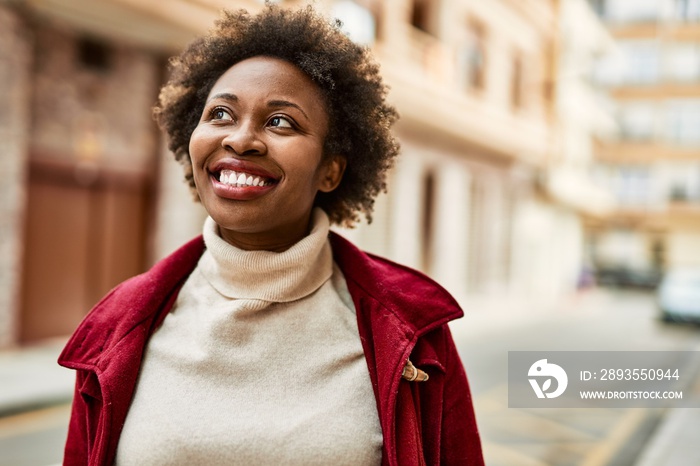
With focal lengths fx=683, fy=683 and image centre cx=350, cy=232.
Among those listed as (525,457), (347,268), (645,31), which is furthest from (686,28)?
(347,268)

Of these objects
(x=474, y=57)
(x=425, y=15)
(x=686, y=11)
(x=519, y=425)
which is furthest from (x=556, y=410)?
(x=686, y=11)

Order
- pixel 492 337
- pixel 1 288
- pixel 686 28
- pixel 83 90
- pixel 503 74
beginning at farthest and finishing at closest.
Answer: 1. pixel 686 28
2. pixel 503 74
3. pixel 492 337
4. pixel 83 90
5. pixel 1 288

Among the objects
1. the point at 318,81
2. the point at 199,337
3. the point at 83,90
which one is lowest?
the point at 199,337

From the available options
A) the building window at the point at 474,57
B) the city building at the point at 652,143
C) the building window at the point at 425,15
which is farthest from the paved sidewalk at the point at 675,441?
the city building at the point at 652,143

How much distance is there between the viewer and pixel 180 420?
5.05 ft

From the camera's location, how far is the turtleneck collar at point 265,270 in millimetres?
1694

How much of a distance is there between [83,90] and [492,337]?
8.06 metres

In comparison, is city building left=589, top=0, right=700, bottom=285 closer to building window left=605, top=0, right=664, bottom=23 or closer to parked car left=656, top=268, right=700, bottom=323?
building window left=605, top=0, right=664, bottom=23

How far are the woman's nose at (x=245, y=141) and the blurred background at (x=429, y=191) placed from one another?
2.21 feet

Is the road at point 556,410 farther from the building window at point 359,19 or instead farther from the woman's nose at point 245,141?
the building window at point 359,19

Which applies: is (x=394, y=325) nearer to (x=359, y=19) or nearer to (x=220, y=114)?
(x=220, y=114)

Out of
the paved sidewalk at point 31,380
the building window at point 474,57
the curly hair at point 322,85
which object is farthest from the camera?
the building window at point 474,57

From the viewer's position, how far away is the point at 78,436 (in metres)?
1.72

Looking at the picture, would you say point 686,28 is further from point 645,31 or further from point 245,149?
point 245,149
